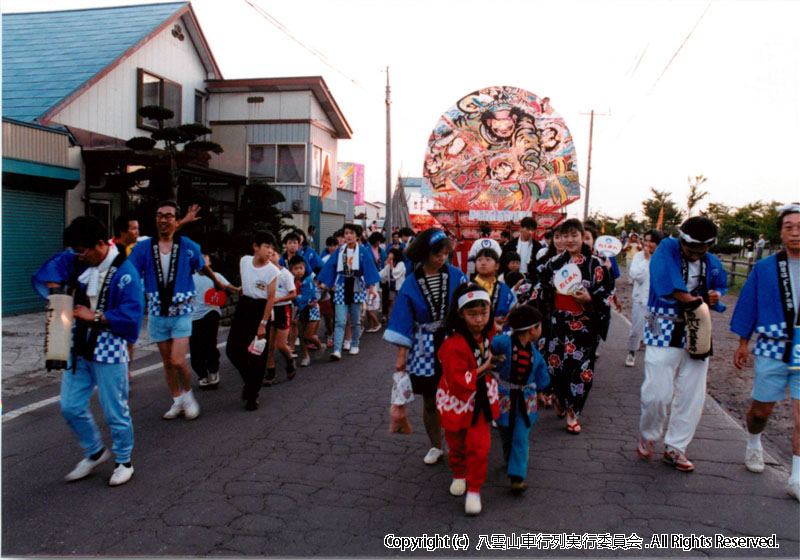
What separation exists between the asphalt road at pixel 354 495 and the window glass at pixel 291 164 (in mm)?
16724

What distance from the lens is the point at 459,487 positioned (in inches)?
153

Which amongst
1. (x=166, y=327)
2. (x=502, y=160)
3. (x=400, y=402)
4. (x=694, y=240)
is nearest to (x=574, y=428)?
(x=694, y=240)

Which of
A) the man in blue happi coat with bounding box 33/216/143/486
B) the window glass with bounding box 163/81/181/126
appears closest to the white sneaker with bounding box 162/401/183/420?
the man in blue happi coat with bounding box 33/216/143/486

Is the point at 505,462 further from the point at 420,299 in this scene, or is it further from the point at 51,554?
the point at 51,554

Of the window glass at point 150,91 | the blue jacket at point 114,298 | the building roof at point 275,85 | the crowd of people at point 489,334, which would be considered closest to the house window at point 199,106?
the building roof at point 275,85

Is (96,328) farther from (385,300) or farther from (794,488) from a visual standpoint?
(385,300)

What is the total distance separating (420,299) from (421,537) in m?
1.57

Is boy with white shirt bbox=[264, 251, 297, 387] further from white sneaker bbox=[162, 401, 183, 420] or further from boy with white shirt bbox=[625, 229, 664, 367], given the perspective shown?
boy with white shirt bbox=[625, 229, 664, 367]

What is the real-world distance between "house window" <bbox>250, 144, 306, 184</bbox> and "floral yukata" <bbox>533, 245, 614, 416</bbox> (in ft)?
56.9

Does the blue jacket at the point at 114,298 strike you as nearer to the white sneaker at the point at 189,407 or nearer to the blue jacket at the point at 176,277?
the blue jacket at the point at 176,277

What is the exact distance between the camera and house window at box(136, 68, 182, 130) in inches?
636

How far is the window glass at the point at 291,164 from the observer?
21506 millimetres

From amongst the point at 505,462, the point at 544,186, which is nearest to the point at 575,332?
the point at 505,462

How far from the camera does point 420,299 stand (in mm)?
4211
